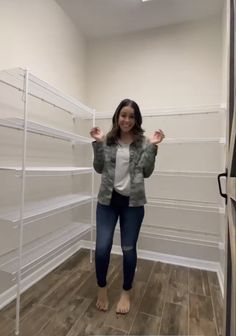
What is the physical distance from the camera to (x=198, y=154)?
2312 mm

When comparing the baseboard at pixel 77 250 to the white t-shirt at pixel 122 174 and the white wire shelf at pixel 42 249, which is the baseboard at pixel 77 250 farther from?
the white t-shirt at pixel 122 174

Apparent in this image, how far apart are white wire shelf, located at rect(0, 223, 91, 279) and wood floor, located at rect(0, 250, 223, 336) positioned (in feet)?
0.81

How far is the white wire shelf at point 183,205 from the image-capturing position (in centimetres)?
219

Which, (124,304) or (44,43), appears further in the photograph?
(44,43)

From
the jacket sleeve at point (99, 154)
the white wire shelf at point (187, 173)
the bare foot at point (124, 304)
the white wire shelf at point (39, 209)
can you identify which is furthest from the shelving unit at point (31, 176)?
the white wire shelf at point (187, 173)

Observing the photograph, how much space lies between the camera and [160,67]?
2.45 m

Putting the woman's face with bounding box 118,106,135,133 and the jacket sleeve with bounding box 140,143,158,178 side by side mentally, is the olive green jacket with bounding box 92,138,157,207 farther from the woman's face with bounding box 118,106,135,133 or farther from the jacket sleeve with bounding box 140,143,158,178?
the woman's face with bounding box 118,106,135,133

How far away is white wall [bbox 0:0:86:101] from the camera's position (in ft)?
5.37

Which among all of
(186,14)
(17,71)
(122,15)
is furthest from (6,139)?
(186,14)

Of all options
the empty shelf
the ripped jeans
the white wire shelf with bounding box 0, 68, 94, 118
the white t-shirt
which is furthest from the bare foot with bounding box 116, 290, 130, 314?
the white wire shelf with bounding box 0, 68, 94, 118

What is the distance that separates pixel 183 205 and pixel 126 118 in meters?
1.16

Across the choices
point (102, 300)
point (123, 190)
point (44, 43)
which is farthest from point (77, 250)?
point (44, 43)

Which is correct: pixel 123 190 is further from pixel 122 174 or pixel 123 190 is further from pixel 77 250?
pixel 77 250

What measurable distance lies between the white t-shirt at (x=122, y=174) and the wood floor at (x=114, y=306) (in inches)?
32.0
